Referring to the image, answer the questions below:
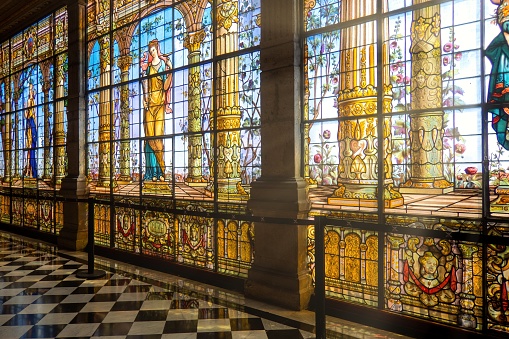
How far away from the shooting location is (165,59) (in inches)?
254

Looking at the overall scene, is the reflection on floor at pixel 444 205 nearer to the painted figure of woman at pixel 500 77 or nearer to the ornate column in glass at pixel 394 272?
the ornate column in glass at pixel 394 272

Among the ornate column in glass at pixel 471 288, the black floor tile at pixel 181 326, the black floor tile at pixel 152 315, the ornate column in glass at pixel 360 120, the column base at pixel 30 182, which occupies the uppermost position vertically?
the ornate column in glass at pixel 360 120

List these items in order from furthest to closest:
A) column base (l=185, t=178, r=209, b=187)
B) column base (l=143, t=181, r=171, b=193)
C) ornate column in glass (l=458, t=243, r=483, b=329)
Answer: column base (l=143, t=181, r=171, b=193)
column base (l=185, t=178, r=209, b=187)
ornate column in glass (l=458, t=243, r=483, b=329)

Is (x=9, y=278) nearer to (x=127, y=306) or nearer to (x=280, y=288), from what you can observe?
(x=127, y=306)

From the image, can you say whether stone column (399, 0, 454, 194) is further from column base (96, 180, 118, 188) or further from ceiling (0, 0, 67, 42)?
ceiling (0, 0, 67, 42)

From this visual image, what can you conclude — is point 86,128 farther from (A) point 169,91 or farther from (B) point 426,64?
(B) point 426,64

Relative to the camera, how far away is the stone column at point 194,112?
5.91 meters

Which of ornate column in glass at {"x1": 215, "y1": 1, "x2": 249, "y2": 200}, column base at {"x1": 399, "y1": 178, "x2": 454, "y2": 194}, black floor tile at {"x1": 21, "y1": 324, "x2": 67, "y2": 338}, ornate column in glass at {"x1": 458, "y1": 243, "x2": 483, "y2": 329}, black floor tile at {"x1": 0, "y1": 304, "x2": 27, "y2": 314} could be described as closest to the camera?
ornate column in glass at {"x1": 458, "y1": 243, "x2": 483, "y2": 329}

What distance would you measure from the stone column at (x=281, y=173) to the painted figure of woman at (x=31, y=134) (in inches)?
277

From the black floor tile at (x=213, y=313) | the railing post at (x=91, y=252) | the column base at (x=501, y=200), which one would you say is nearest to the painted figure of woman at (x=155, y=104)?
the railing post at (x=91, y=252)

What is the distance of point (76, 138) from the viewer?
26.5ft

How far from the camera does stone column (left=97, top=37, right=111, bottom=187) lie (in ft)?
24.9

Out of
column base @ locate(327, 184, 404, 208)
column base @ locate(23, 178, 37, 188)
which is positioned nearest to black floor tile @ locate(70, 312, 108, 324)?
column base @ locate(327, 184, 404, 208)

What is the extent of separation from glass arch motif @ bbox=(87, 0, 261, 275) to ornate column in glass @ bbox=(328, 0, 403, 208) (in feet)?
3.96
